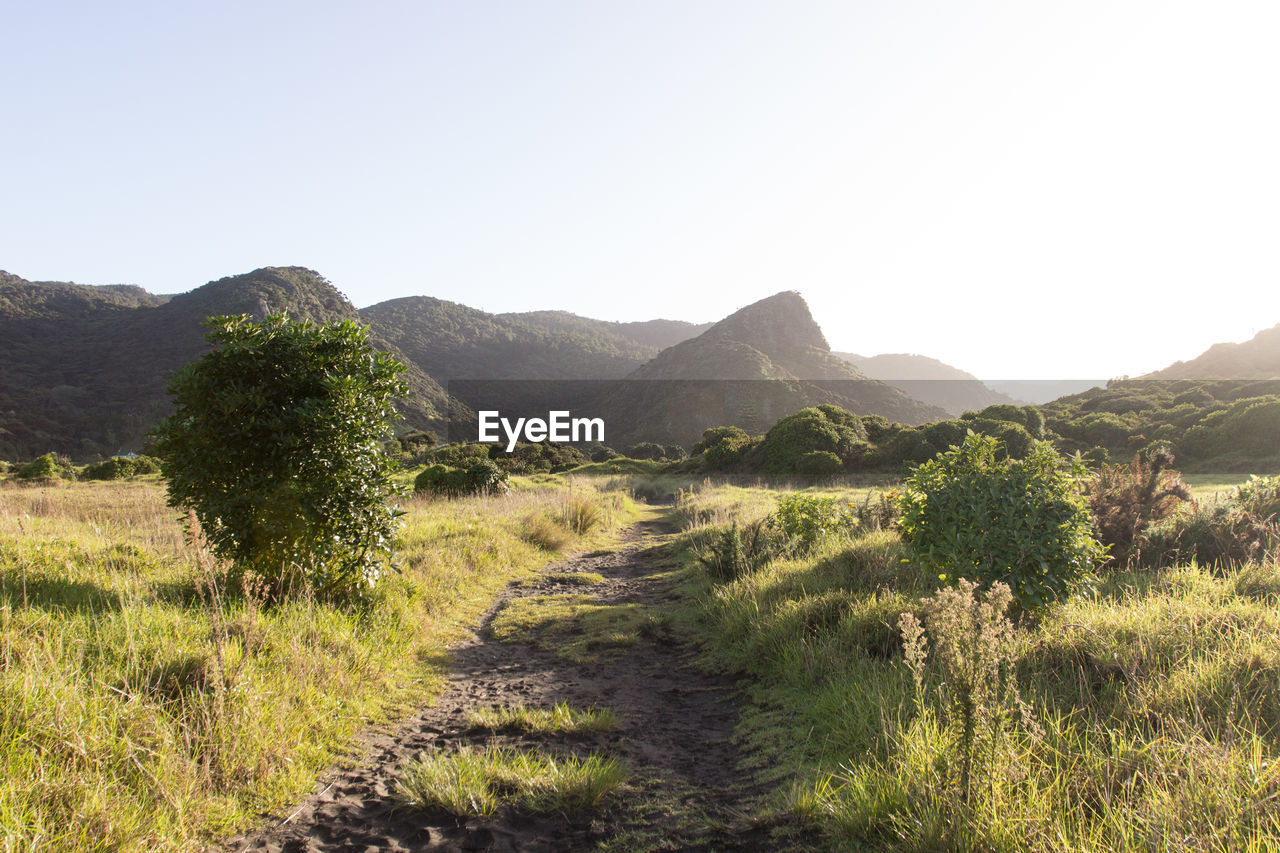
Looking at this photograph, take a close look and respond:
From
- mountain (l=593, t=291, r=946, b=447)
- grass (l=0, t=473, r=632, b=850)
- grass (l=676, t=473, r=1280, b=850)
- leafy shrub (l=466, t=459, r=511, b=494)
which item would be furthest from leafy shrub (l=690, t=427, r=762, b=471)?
grass (l=0, t=473, r=632, b=850)

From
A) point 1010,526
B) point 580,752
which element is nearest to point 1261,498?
point 1010,526

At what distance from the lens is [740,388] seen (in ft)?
227

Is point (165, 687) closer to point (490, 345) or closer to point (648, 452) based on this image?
point (648, 452)

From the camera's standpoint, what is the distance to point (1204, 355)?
69625 mm

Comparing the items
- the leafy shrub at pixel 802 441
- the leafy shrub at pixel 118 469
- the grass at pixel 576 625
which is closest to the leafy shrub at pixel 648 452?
the leafy shrub at pixel 802 441

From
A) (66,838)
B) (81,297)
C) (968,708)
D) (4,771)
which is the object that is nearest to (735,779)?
(968,708)

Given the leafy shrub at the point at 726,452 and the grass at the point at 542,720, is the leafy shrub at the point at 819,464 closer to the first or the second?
the leafy shrub at the point at 726,452

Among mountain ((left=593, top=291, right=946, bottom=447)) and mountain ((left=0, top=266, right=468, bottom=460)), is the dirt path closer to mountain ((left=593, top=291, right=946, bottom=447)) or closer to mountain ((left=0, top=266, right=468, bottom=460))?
→ mountain ((left=0, top=266, right=468, bottom=460))

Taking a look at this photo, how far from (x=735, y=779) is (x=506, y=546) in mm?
7607

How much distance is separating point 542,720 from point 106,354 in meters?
76.8

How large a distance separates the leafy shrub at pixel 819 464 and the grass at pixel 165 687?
89.7ft

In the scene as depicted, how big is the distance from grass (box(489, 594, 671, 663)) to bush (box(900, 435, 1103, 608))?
3.20 metres

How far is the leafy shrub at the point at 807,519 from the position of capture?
973 centimetres

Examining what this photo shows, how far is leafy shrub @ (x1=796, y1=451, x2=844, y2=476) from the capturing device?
1253 inches
